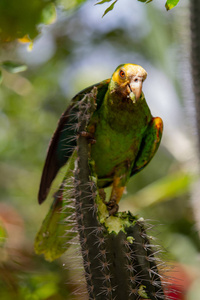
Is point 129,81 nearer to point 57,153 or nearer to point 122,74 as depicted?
point 122,74

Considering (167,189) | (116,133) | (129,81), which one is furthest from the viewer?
(167,189)

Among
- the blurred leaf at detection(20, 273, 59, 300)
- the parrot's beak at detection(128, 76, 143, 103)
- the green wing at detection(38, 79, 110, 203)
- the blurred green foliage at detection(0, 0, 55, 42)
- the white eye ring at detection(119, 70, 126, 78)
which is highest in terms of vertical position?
the white eye ring at detection(119, 70, 126, 78)

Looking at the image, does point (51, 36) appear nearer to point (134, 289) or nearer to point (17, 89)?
point (17, 89)

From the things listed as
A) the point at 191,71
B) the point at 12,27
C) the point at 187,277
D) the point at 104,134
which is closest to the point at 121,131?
the point at 104,134

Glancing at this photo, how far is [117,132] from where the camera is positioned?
2334 millimetres

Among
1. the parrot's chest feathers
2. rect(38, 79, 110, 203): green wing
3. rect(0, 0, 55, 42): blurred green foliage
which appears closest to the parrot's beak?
the parrot's chest feathers

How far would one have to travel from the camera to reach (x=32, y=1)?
0.71 m

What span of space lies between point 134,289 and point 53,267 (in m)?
1.85

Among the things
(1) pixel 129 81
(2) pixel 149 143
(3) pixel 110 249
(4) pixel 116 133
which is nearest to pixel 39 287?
(3) pixel 110 249

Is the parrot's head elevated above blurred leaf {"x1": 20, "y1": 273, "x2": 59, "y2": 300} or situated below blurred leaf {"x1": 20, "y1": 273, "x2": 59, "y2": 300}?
above

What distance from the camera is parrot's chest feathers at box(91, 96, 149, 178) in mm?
2289

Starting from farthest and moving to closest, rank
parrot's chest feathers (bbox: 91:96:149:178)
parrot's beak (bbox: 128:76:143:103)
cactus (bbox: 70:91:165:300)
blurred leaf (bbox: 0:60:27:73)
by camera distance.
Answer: parrot's chest feathers (bbox: 91:96:149:178) < parrot's beak (bbox: 128:76:143:103) < blurred leaf (bbox: 0:60:27:73) < cactus (bbox: 70:91:165:300)

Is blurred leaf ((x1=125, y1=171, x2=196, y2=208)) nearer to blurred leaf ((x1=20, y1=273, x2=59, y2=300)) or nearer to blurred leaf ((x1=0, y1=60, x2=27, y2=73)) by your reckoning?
blurred leaf ((x1=20, y1=273, x2=59, y2=300))

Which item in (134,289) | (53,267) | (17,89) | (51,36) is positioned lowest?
(134,289)
